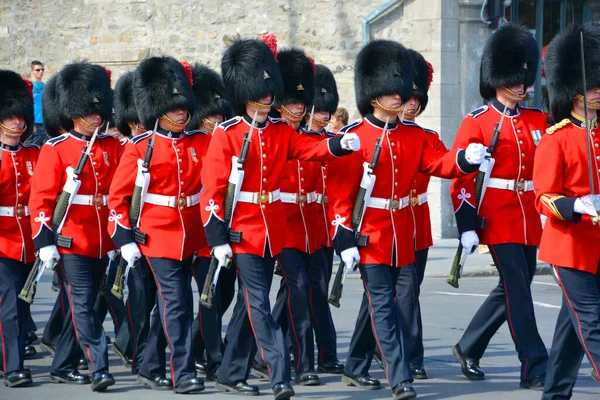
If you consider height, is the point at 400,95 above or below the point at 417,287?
above

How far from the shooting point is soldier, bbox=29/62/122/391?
25.1ft

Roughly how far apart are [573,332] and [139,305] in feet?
9.18

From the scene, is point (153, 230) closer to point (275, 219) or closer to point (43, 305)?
point (275, 219)

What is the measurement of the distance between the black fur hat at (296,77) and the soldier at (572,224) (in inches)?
A: 87.8

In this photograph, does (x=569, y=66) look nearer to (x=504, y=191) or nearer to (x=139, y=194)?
(x=504, y=191)

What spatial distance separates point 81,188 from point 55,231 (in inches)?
12.4

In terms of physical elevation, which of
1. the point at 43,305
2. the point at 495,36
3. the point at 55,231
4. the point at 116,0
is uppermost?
the point at 116,0

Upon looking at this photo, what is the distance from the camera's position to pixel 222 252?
7.21m

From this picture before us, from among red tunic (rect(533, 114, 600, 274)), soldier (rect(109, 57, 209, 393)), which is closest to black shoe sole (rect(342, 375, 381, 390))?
soldier (rect(109, 57, 209, 393))

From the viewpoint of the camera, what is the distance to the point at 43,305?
11.3 m

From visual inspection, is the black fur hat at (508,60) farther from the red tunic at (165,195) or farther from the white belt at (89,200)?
the white belt at (89,200)

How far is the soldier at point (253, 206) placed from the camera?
23.6 feet

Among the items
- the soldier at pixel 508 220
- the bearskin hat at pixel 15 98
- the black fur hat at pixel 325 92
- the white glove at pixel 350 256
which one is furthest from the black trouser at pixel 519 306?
the bearskin hat at pixel 15 98

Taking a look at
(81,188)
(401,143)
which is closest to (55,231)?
(81,188)
